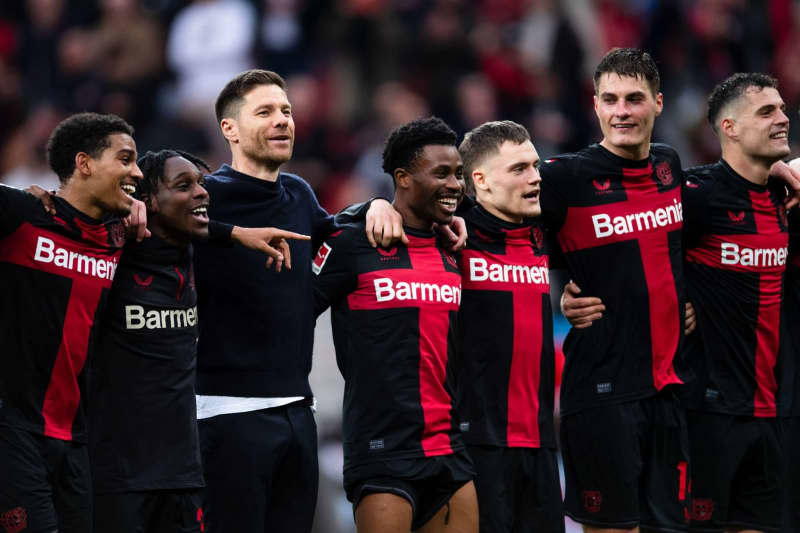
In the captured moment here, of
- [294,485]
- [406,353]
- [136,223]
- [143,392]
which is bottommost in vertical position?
[294,485]

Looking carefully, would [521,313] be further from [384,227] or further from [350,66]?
[350,66]

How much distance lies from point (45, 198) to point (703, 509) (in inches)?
142

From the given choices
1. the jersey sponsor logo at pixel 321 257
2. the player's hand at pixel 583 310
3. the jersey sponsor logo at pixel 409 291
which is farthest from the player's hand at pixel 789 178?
the jersey sponsor logo at pixel 321 257

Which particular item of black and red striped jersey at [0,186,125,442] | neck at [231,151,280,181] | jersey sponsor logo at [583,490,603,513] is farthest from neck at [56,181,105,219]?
jersey sponsor logo at [583,490,603,513]

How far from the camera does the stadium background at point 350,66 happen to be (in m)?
11.3

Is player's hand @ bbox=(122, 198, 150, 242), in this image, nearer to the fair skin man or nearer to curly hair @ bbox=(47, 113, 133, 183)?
curly hair @ bbox=(47, 113, 133, 183)

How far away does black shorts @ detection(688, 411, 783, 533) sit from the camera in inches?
271

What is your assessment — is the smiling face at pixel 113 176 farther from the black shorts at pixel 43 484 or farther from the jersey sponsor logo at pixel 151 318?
the black shorts at pixel 43 484

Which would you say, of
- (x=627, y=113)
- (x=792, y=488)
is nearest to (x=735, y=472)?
(x=792, y=488)

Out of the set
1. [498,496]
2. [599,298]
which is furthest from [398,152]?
[498,496]

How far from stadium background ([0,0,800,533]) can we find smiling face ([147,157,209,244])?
15.9 feet

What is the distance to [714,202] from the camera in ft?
22.9

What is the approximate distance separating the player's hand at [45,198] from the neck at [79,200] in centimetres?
9

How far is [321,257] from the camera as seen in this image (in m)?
6.21
